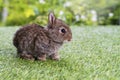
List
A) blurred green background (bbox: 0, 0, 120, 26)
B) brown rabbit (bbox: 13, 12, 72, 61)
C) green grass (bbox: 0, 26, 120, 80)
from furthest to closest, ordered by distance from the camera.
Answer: blurred green background (bbox: 0, 0, 120, 26), brown rabbit (bbox: 13, 12, 72, 61), green grass (bbox: 0, 26, 120, 80)

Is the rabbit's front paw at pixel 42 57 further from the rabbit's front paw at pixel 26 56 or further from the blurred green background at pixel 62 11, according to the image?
the blurred green background at pixel 62 11

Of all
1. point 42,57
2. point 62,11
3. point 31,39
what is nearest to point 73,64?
point 42,57

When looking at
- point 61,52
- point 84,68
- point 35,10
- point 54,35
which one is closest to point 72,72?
point 84,68

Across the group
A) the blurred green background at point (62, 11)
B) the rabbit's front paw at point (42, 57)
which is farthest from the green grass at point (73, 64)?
the blurred green background at point (62, 11)

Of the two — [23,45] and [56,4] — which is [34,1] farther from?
[23,45]

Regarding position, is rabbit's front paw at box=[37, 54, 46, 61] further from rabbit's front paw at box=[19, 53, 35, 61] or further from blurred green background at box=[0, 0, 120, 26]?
blurred green background at box=[0, 0, 120, 26]

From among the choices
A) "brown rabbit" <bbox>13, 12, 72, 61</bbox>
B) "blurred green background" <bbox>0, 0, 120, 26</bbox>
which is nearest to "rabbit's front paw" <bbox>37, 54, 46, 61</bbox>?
"brown rabbit" <bbox>13, 12, 72, 61</bbox>

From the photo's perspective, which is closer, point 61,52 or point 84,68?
point 84,68
